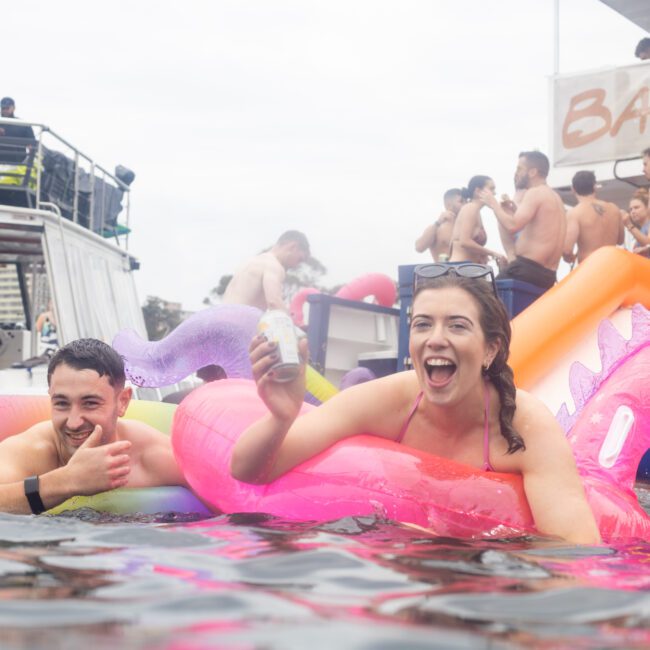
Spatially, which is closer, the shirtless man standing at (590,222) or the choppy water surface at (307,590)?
the choppy water surface at (307,590)

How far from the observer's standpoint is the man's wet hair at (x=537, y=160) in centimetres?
740

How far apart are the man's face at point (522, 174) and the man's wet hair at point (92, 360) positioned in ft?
14.2

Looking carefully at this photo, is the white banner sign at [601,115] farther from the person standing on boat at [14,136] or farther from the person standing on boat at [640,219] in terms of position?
the person standing on boat at [14,136]

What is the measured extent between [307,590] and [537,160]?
5.73 metres

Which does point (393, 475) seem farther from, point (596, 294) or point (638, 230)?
point (638, 230)

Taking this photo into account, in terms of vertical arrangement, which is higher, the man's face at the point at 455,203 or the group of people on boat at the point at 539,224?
the man's face at the point at 455,203

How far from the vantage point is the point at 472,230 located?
311 inches

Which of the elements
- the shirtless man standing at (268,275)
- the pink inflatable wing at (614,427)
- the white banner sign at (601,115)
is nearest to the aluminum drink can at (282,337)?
the pink inflatable wing at (614,427)

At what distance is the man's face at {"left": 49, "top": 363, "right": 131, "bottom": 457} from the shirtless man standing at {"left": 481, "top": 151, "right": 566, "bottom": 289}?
13.8 ft

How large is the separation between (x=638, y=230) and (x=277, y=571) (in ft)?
20.5

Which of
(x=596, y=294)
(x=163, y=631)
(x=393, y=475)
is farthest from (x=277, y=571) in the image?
(x=596, y=294)

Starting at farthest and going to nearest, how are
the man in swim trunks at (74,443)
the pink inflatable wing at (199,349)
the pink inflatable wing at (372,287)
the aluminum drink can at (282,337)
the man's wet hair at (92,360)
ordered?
the pink inflatable wing at (372,287) < the pink inflatable wing at (199,349) < the man's wet hair at (92,360) < the man in swim trunks at (74,443) < the aluminum drink can at (282,337)

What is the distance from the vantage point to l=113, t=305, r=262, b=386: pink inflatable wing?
205 inches

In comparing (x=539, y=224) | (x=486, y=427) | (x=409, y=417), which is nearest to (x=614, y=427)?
(x=486, y=427)
